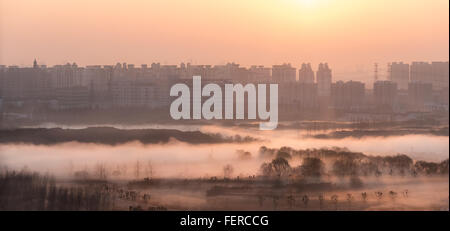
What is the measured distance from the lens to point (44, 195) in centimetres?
406

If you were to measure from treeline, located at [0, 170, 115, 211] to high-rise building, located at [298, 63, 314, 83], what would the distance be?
1584 millimetres

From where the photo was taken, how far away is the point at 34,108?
4.08m

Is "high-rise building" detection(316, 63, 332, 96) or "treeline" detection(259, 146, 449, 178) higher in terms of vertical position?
"high-rise building" detection(316, 63, 332, 96)

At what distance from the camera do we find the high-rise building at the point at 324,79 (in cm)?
408

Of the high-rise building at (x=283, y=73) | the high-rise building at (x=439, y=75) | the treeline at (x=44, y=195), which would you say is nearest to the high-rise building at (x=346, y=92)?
the high-rise building at (x=283, y=73)

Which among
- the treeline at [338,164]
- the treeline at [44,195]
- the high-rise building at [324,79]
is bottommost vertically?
the treeline at [44,195]

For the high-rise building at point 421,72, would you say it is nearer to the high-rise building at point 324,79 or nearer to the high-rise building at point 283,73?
the high-rise building at point 324,79

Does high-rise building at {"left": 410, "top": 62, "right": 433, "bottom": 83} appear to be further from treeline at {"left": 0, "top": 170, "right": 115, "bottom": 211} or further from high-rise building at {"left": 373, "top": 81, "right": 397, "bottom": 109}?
treeline at {"left": 0, "top": 170, "right": 115, "bottom": 211}

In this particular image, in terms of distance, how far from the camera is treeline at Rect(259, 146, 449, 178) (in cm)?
405

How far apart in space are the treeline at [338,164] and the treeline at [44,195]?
3.88 ft

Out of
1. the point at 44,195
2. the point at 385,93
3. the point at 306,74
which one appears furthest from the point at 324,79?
the point at 44,195

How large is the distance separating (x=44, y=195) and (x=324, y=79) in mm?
2153

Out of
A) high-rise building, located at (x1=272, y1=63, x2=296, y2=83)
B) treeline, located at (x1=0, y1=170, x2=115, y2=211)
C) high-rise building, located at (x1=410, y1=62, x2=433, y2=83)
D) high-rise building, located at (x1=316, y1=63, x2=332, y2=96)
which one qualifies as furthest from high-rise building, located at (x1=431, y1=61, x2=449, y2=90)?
treeline, located at (x1=0, y1=170, x2=115, y2=211)
